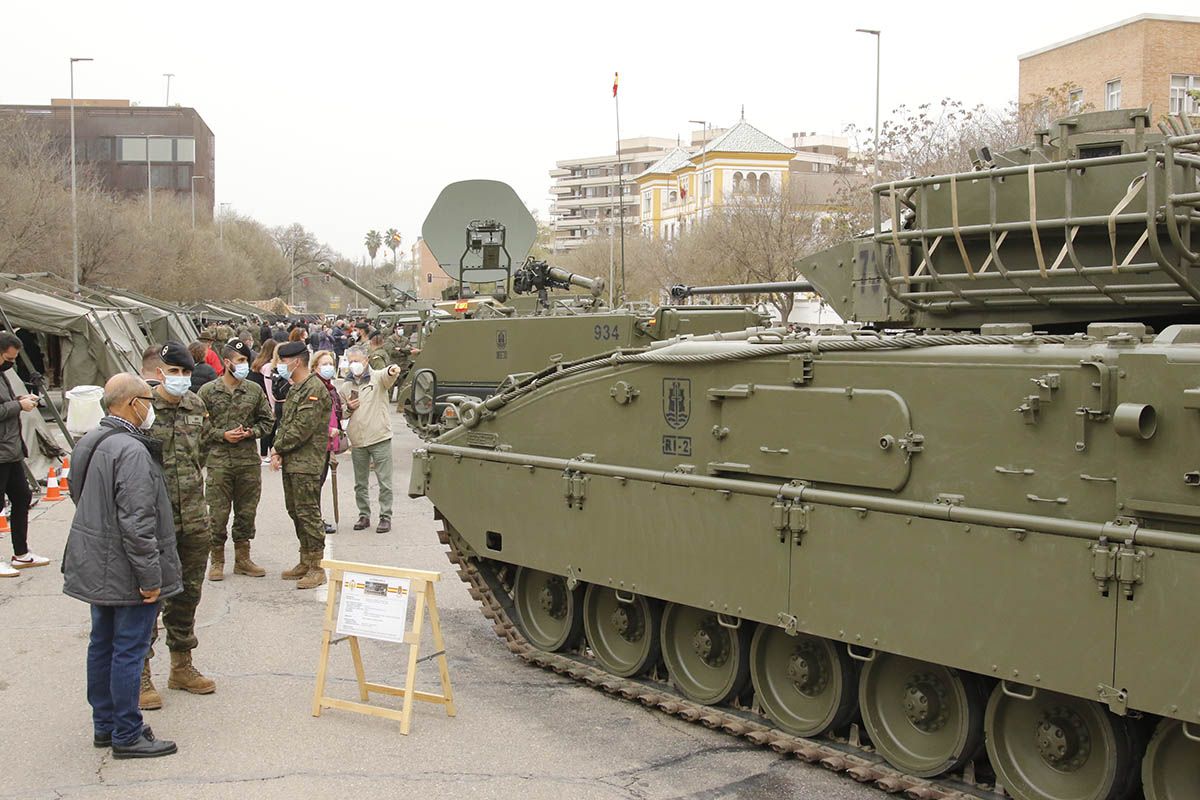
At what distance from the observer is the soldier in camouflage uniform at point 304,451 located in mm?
10375

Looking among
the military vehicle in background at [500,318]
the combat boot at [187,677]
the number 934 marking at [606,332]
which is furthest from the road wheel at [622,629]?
the number 934 marking at [606,332]

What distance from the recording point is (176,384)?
7379 millimetres

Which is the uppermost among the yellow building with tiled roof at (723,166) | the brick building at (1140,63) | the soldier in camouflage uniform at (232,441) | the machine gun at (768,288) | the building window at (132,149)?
the building window at (132,149)

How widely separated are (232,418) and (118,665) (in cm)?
395

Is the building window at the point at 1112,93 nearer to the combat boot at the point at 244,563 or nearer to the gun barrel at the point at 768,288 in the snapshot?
the gun barrel at the point at 768,288

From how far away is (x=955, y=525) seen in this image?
580 cm

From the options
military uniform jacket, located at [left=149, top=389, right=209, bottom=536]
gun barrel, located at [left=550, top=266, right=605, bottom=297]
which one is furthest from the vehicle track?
gun barrel, located at [left=550, top=266, right=605, bottom=297]

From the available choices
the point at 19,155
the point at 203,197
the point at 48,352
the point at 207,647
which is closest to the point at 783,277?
the point at 48,352

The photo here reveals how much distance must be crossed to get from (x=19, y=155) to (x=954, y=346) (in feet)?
118

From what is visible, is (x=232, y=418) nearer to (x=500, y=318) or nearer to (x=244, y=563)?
(x=244, y=563)

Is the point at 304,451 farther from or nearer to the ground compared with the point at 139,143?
nearer to the ground

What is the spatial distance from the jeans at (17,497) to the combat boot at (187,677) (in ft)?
12.3

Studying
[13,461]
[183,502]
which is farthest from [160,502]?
[13,461]

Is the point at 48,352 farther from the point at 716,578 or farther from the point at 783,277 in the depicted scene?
the point at 716,578
